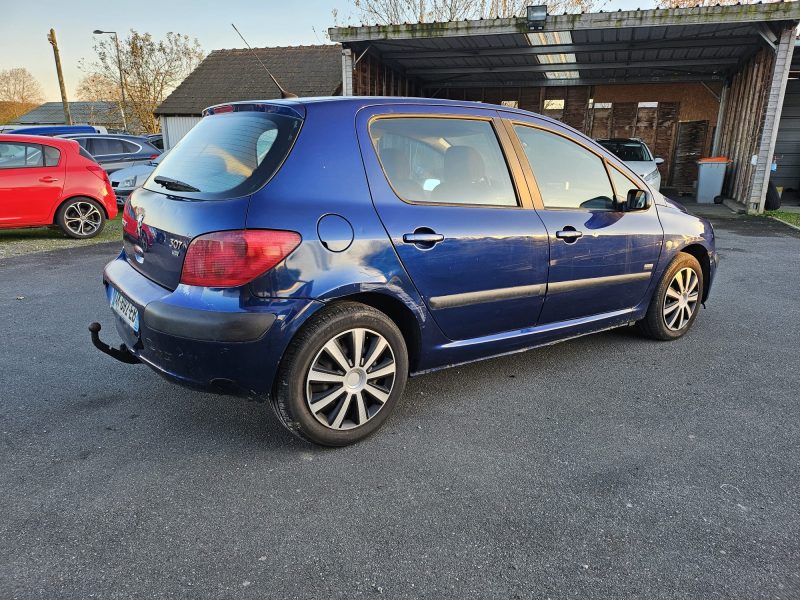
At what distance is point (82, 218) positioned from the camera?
904 cm

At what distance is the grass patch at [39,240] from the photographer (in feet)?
26.7

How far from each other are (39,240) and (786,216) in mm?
14061

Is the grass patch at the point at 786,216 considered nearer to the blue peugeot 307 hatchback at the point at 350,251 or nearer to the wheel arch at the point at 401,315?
the blue peugeot 307 hatchback at the point at 350,251

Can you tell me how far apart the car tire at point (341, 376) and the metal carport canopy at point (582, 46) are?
10820 millimetres

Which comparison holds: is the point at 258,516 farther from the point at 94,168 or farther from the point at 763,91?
the point at 763,91

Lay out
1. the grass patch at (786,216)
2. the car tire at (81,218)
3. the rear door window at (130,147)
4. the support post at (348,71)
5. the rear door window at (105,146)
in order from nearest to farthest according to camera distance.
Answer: the car tire at (81,218), the grass patch at (786,216), the rear door window at (105,146), the rear door window at (130,147), the support post at (348,71)

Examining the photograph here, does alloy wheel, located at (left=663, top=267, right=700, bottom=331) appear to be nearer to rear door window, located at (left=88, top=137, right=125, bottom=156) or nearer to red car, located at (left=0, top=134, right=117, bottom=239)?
red car, located at (left=0, top=134, right=117, bottom=239)

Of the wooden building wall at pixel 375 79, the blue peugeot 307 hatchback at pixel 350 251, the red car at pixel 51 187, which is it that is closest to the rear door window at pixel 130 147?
the red car at pixel 51 187

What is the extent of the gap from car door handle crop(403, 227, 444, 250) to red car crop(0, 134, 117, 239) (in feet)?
25.2

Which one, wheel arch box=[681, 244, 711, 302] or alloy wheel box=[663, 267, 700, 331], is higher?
wheel arch box=[681, 244, 711, 302]

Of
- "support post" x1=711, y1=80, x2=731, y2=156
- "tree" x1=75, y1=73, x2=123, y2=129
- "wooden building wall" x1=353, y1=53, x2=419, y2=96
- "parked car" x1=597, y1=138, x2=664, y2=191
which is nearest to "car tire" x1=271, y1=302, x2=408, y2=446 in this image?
"parked car" x1=597, y1=138, x2=664, y2=191

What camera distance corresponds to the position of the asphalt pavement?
6.43ft

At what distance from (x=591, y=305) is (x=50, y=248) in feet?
25.4

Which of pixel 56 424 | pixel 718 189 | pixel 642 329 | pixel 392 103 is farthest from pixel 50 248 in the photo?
pixel 718 189
